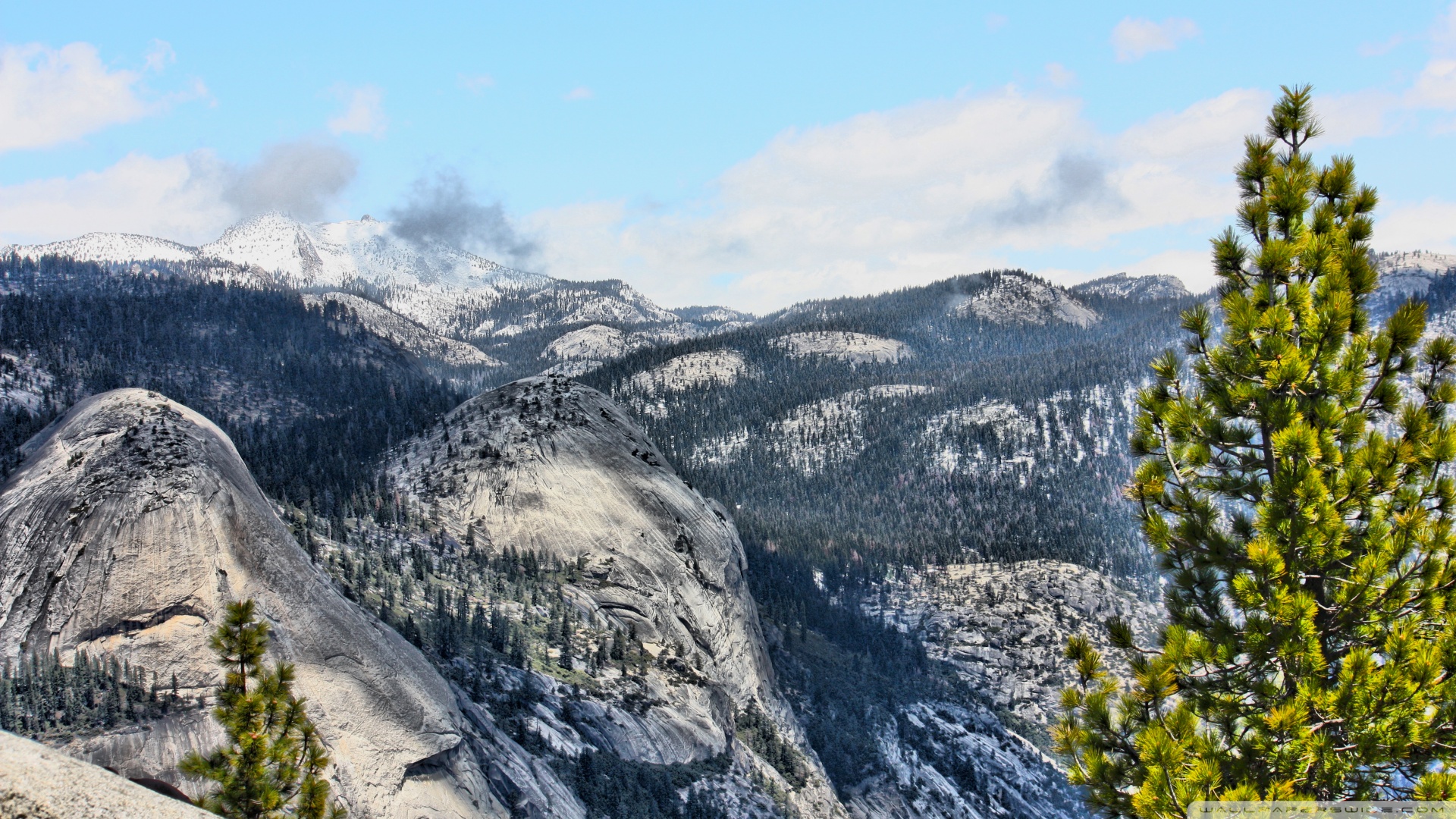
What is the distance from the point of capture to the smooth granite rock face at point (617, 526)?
7475cm

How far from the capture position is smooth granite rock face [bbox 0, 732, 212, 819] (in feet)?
30.1

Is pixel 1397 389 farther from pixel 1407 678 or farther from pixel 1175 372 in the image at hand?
pixel 1407 678

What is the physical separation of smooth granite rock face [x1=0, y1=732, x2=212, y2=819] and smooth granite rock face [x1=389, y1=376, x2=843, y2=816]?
58973mm

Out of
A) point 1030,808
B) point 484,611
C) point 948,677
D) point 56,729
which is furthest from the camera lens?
point 948,677

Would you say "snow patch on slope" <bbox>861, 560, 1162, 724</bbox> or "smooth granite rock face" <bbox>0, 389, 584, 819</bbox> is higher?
"smooth granite rock face" <bbox>0, 389, 584, 819</bbox>

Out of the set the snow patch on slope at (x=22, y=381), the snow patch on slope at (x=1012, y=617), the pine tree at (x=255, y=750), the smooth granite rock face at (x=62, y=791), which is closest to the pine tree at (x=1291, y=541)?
the smooth granite rock face at (x=62, y=791)

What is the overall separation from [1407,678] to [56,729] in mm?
39171

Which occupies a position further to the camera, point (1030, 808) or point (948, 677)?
point (948, 677)

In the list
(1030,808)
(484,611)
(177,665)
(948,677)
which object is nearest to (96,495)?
(177,665)

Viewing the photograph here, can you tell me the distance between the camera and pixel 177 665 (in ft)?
122

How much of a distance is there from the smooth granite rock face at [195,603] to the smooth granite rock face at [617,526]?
26.9m

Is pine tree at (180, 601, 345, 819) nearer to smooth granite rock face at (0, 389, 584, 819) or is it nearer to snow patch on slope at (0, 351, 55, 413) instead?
smooth granite rock face at (0, 389, 584, 819)

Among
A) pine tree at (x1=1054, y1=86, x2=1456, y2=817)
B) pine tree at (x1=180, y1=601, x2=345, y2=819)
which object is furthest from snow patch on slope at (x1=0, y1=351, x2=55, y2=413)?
pine tree at (x1=1054, y1=86, x2=1456, y2=817)

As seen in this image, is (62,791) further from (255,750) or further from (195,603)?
(195,603)
